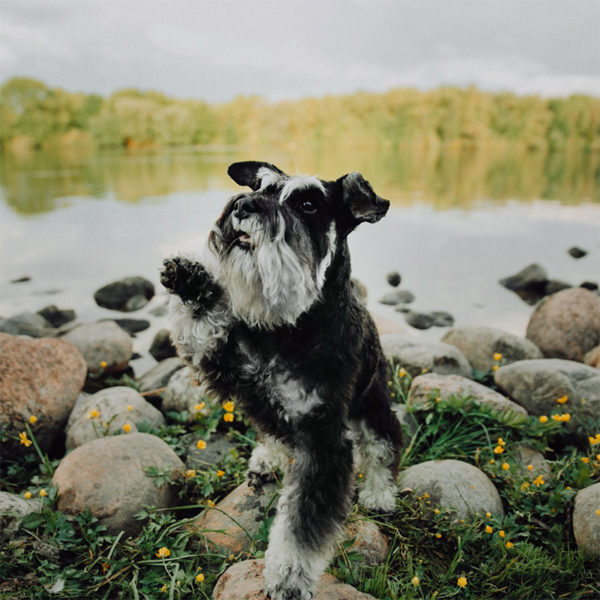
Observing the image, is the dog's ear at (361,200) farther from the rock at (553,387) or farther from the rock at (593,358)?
the rock at (593,358)

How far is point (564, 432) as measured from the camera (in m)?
4.57

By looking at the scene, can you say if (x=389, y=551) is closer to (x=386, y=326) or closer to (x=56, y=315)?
(x=386, y=326)

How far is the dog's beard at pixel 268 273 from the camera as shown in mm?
2693

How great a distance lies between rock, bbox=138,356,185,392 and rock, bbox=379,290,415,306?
18.3ft

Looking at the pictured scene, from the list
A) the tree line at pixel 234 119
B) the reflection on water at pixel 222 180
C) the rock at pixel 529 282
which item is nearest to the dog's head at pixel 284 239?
the rock at pixel 529 282

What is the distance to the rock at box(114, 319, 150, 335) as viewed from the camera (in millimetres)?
8516

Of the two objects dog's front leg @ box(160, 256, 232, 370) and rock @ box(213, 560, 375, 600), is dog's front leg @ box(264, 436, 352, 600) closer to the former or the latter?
rock @ box(213, 560, 375, 600)

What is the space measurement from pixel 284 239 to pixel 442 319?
731 cm

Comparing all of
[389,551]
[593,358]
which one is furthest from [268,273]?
[593,358]

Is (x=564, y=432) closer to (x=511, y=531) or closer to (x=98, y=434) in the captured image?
(x=511, y=531)

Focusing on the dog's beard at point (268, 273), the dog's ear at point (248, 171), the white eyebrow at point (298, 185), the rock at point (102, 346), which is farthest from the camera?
the rock at point (102, 346)

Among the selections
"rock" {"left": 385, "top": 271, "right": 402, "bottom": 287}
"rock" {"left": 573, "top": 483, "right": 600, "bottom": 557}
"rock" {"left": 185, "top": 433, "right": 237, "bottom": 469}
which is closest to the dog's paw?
"rock" {"left": 185, "top": 433, "right": 237, "bottom": 469}

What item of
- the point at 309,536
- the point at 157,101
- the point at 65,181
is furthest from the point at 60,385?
the point at 157,101

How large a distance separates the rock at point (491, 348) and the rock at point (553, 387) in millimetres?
851
